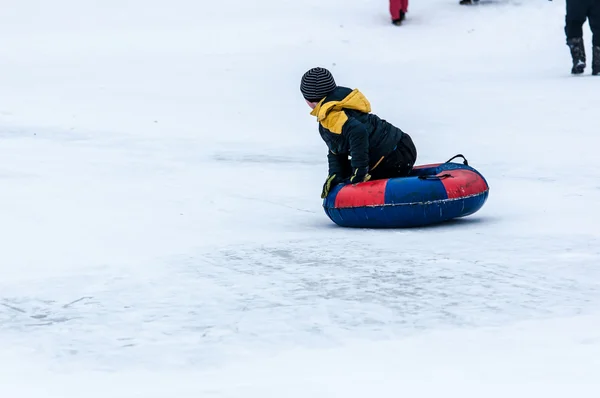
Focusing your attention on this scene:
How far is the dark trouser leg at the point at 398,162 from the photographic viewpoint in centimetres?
643

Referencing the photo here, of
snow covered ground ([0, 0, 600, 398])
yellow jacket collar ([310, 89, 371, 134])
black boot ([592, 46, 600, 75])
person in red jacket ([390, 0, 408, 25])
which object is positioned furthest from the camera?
person in red jacket ([390, 0, 408, 25])

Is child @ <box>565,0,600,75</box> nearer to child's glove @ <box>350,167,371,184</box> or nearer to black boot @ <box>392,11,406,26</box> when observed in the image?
black boot @ <box>392,11,406,26</box>

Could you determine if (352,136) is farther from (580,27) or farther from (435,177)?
(580,27)

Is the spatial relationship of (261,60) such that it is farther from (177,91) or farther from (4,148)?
(4,148)

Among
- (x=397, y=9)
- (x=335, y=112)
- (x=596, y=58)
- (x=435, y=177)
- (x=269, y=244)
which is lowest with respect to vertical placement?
(x=269, y=244)

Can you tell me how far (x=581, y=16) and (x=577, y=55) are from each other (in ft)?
2.12

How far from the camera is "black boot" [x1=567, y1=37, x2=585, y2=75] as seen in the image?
45.2 feet

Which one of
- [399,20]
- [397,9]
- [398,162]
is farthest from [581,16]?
[398,162]

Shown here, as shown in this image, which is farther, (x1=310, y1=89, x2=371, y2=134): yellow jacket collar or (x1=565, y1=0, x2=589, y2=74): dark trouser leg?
(x1=565, y1=0, x2=589, y2=74): dark trouser leg

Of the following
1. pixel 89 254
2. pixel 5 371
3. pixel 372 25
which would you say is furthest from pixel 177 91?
pixel 5 371

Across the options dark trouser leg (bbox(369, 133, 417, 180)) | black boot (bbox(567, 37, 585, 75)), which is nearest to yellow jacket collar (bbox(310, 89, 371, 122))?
dark trouser leg (bbox(369, 133, 417, 180))

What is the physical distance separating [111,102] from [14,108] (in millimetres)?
1186

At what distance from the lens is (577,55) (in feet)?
45.8

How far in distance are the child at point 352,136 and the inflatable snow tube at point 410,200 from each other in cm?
16
